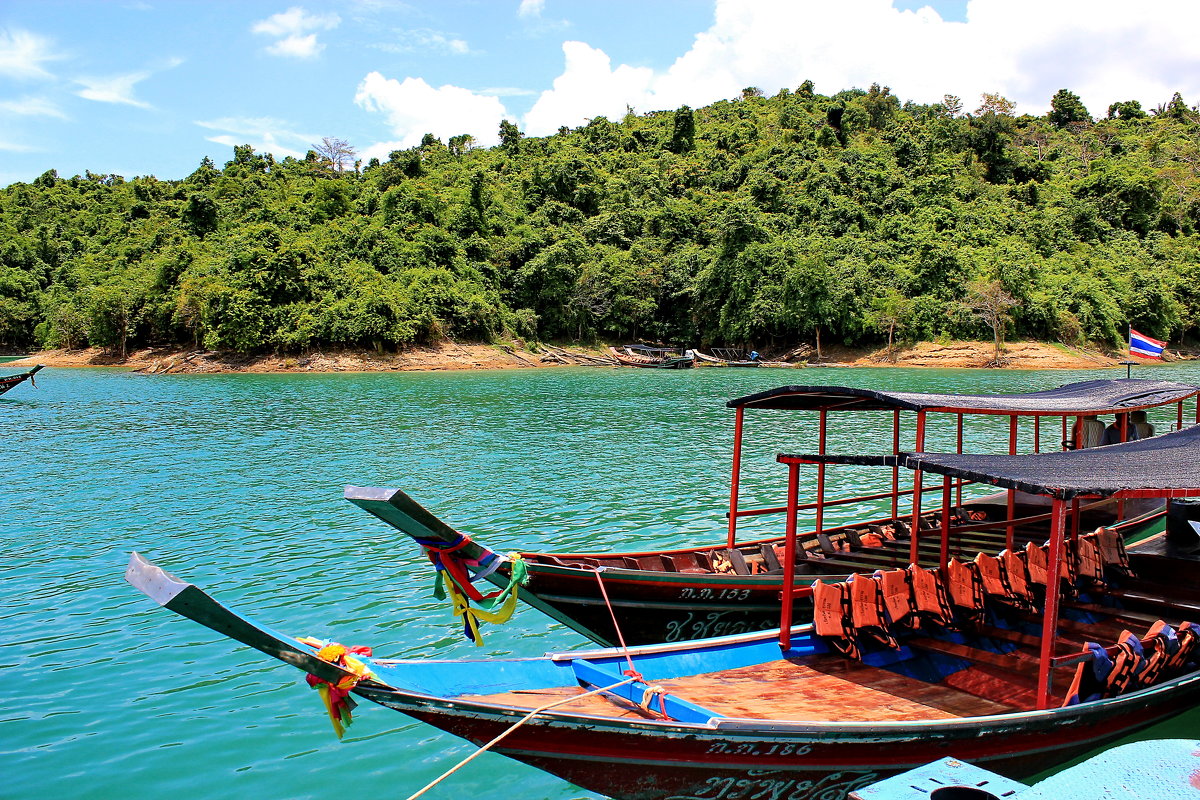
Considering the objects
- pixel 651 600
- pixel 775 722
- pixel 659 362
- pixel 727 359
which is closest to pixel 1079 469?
pixel 775 722

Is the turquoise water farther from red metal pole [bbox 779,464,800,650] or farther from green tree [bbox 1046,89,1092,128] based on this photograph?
green tree [bbox 1046,89,1092,128]

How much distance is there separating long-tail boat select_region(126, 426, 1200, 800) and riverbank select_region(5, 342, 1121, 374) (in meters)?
50.3

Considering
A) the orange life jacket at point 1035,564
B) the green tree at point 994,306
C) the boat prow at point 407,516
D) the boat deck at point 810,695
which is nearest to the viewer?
the boat prow at point 407,516

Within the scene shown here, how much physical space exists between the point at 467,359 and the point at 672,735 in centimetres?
5417

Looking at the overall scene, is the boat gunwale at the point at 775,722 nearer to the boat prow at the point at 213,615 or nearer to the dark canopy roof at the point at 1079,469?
the boat prow at the point at 213,615

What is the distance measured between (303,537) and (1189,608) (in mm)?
11767

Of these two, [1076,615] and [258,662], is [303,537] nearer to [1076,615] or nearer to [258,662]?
[258,662]

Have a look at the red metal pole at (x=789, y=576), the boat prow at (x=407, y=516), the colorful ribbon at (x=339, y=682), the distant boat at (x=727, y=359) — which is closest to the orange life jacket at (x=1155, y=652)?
the red metal pole at (x=789, y=576)

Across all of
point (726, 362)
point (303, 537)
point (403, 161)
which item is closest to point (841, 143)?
point (726, 362)

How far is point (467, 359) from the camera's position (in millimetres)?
57531

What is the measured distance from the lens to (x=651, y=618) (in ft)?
25.9

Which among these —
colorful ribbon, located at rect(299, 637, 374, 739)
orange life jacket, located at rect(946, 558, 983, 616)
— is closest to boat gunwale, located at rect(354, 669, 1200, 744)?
colorful ribbon, located at rect(299, 637, 374, 739)

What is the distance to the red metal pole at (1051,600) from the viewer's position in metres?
5.62

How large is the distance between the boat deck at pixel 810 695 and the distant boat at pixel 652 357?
53254 millimetres
